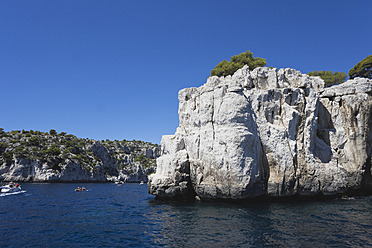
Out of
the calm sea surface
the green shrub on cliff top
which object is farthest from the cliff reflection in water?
the green shrub on cliff top

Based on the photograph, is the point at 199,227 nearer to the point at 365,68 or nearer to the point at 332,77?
the point at 332,77

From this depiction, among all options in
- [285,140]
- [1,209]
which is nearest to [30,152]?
[1,209]

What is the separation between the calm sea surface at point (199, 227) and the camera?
1260 cm

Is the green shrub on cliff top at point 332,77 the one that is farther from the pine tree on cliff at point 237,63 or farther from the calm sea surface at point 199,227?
the calm sea surface at point 199,227

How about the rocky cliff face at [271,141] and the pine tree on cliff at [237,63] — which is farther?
the pine tree on cliff at [237,63]

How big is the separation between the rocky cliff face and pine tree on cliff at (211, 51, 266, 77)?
11.9 m

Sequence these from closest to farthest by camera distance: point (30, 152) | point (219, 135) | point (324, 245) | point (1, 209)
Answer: point (324, 245) → point (1, 209) → point (219, 135) → point (30, 152)

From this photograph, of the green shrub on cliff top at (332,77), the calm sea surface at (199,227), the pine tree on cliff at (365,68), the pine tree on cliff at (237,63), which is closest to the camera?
the calm sea surface at (199,227)

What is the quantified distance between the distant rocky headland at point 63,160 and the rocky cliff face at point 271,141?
68.1m

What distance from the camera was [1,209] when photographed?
2327 cm

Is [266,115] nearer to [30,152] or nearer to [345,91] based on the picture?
[345,91]

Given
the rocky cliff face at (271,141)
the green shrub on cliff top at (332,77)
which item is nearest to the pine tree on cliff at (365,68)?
the green shrub on cliff top at (332,77)

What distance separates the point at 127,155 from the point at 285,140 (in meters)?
104

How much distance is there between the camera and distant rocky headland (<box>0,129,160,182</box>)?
251 feet
